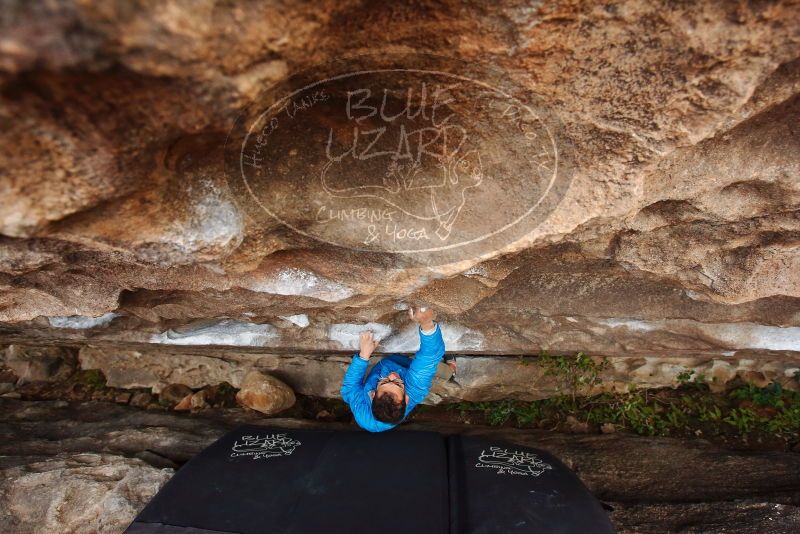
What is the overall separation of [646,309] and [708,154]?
1.42m

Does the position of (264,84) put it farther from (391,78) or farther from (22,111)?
(22,111)

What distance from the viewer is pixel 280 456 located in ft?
9.42

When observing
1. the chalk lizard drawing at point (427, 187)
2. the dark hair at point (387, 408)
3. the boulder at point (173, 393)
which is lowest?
the boulder at point (173, 393)

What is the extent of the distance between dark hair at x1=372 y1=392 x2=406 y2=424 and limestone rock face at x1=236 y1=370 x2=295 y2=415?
4.42 feet

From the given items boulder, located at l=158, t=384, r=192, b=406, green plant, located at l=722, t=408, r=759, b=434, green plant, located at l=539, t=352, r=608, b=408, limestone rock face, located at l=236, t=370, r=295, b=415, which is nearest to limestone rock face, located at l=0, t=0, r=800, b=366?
green plant, located at l=539, t=352, r=608, b=408

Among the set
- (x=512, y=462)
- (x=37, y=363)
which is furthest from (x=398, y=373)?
(x=37, y=363)

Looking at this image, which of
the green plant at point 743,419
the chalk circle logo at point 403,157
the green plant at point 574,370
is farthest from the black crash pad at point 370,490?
the green plant at point 743,419

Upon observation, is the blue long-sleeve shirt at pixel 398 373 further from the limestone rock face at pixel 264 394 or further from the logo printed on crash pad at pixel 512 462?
the limestone rock face at pixel 264 394

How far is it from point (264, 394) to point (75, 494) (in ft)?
4.66

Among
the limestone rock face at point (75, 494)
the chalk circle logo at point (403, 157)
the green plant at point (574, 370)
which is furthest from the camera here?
the green plant at point (574, 370)

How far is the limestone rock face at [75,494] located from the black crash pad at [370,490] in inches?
19.1

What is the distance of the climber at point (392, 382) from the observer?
2.86 m

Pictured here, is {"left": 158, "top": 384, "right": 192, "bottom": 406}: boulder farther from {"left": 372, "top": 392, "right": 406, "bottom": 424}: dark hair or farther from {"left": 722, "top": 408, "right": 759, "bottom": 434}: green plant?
{"left": 722, "top": 408, "right": 759, "bottom": 434}: green plant

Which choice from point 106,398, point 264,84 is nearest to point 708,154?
point 264,84
